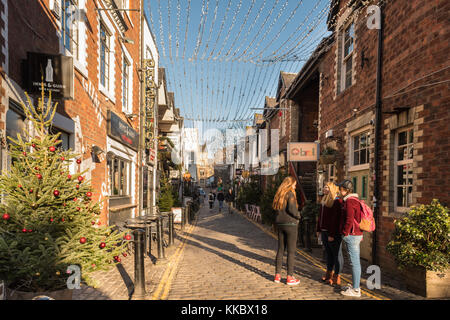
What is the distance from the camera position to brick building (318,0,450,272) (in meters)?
5.12

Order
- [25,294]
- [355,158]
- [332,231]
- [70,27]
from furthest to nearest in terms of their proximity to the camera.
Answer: [355,158]
[70,27]
[332,231]
[25,294]

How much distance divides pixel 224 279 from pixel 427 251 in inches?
129

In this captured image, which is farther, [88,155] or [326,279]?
[88,155]

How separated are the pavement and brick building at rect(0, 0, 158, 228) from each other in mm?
1541

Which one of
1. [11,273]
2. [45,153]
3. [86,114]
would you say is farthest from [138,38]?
[11,273]

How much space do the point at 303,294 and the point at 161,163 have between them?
1514 centimetres

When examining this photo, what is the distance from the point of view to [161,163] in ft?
61.4

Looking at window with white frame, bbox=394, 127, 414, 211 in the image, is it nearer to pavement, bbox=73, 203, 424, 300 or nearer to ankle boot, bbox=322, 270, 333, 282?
pavement, bbox=73, 203, 424, 300

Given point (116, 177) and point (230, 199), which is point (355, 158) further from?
point (230, 199)

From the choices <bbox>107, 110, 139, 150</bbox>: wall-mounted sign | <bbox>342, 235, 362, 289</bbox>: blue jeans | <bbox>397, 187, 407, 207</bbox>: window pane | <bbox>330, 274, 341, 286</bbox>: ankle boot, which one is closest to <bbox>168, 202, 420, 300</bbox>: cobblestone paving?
<bbox>330, 274, 341, 286</bbox>: ankle boot

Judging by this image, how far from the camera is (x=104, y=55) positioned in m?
9.09

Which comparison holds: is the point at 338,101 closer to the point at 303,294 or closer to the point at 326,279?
the point at 326,279

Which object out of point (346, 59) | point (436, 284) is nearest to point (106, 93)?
point (346, 59)

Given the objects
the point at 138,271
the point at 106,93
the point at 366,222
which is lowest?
the point at 138,271
